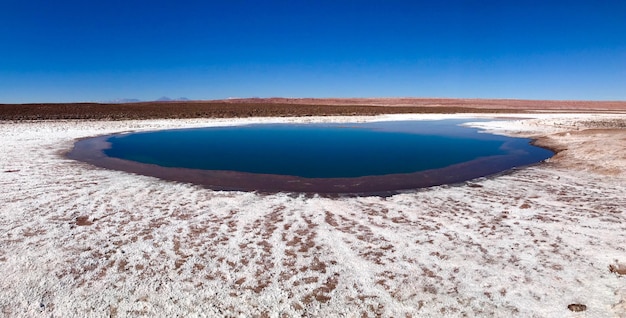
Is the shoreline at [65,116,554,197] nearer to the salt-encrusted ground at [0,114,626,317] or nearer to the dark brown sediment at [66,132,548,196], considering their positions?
the dark brown sediment at [66,132,548,196]

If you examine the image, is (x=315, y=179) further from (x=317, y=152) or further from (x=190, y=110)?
(x=190, y=110)

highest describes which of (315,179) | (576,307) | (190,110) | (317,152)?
(190,110)

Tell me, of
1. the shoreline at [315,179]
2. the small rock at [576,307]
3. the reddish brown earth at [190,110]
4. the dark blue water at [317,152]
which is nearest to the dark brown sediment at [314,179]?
the shoreline at [315,179]

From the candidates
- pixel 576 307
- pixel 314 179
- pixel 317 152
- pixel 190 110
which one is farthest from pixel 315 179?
pixel 190 110

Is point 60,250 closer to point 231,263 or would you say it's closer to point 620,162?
point 231,263

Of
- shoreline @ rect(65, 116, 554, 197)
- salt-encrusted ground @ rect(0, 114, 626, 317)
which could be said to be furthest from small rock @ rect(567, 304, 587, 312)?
shoreline @ rect(65, 116, 554, 197)

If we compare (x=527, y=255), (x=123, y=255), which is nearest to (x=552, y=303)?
(x=527, y=255)

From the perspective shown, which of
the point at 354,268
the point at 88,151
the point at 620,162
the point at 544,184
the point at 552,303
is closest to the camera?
the point at 552,303
